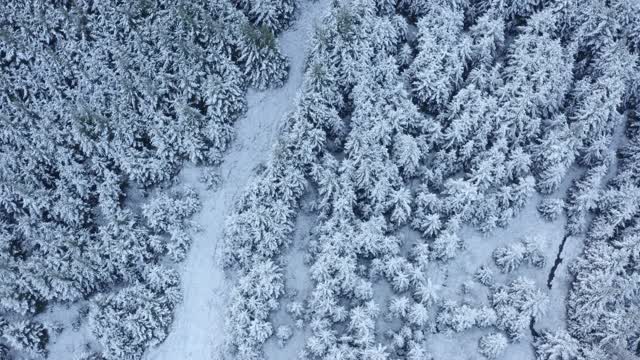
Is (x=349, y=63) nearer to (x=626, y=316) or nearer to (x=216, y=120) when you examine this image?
(x=216, y=120)

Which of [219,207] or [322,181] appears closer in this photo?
[322,181]

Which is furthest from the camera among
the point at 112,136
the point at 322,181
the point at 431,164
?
the point at 112,136

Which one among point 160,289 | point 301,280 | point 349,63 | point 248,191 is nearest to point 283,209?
point 248,191

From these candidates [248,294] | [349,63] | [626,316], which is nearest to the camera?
[626,316]

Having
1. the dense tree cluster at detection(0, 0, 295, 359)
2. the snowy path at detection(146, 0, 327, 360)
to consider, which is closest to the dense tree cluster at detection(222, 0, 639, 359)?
the snowy path at detection(146, 0, 327, 360)

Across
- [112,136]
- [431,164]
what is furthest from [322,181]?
[112,136]

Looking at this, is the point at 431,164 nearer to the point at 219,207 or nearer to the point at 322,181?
the point at 322,181
